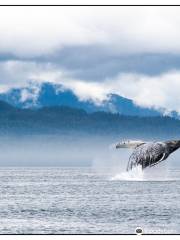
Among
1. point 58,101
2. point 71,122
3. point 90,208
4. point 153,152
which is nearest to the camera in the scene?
point 90,208

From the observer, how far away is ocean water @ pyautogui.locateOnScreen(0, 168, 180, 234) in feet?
98.1

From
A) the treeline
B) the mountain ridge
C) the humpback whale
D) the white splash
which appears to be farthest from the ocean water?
the treeline

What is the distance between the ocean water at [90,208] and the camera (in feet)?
98.1

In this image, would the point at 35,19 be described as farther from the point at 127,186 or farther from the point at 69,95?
the point at 69,95

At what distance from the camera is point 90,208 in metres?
36.4

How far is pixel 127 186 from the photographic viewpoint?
1896 inches

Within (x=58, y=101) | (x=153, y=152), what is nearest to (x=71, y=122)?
(x=58, y=101)

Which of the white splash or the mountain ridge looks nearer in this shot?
the white splash

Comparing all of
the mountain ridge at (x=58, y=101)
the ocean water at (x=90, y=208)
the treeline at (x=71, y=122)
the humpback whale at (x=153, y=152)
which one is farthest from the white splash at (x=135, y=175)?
the treeline at (x=71, y=122)

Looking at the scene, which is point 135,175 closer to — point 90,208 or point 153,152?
point 153,152

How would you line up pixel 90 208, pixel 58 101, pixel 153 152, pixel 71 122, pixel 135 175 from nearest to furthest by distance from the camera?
1. pixel 90 208
2. pixel 153 152
3. pixel 135 175
4. pixel 71 122
5. pixel 58 101

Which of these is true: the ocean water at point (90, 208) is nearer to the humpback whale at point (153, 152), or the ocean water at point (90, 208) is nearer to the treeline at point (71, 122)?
the humpback whale at point (153, 152)

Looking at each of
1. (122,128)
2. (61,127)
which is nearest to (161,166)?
(122,128)

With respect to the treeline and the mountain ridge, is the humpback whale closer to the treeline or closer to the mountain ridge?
the mountain ridge
